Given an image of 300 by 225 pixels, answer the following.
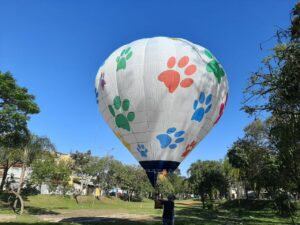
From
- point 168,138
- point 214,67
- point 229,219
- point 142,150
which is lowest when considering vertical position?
point 229,219

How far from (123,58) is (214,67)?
19.6 feet

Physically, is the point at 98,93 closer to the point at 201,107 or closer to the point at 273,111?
the point at 201,107

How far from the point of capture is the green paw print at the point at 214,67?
21.6m

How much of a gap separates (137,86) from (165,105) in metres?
2.09

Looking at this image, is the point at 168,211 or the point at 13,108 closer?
the point at 168,211

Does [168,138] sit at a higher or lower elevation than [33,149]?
lower

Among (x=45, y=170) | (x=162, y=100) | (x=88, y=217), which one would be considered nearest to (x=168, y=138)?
(x=162, y=100)

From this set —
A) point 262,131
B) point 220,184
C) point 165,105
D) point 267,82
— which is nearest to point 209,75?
point 165,105

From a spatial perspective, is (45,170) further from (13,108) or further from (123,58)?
(123,58)

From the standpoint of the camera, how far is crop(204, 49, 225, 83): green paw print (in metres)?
21.6

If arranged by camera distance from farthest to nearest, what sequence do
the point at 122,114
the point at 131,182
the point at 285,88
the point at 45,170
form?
the point at 131,182
the point at 45,170
the point at 122,114
the point at 285,88

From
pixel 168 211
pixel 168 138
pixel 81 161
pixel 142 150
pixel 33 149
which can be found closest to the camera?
pixel 168 211

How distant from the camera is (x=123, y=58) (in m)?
22.0

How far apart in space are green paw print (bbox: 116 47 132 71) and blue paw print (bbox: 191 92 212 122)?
5184 millimetres
